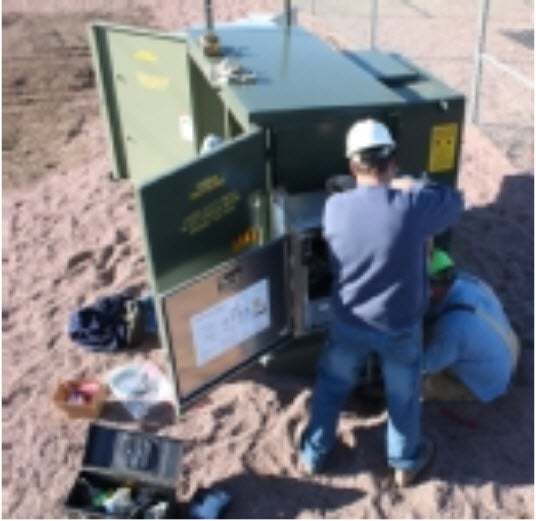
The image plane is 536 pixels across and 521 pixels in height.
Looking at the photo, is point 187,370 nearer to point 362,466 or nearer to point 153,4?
point 362,466

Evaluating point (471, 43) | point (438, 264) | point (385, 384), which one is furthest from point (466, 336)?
point (471, 43)

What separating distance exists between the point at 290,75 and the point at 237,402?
80.0 inches

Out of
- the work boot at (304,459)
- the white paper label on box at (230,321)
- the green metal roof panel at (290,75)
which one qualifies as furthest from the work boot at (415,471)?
the green metal roof panel at (290,75)

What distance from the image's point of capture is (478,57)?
8.32 metres

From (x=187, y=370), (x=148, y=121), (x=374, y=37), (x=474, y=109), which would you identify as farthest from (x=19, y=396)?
(x=374, y=37)

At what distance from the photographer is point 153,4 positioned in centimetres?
1494

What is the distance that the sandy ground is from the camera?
4414 mm

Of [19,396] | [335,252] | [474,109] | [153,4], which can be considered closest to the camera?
[335,252]

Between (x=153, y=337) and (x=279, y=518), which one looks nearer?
(x=279, y=518)

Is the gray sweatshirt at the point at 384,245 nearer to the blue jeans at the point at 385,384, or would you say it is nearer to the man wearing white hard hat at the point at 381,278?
the man wearing white hard hat at the point at 381,278

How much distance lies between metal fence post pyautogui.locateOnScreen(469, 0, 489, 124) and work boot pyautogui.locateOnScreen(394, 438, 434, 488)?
193 inches

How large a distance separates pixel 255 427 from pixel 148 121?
318 cm

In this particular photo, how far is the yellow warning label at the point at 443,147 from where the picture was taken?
4.76 metres

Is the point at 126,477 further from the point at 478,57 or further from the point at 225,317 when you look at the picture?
the point at 478,57
